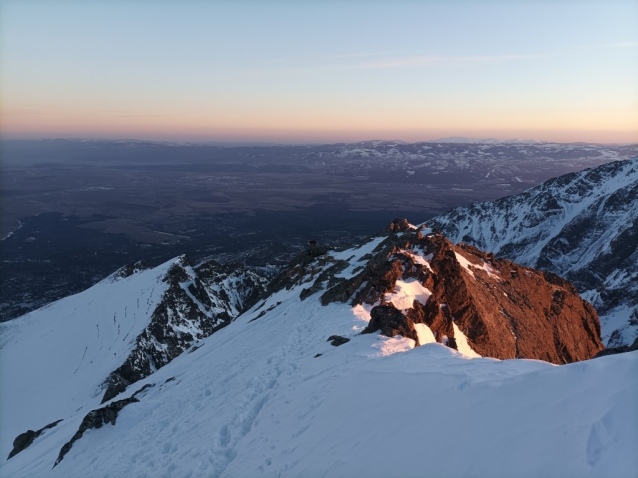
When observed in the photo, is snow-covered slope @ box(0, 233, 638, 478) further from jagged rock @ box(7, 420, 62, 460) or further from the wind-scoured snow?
the wind-scoured snow

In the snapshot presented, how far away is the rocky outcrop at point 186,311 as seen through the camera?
62406 mm

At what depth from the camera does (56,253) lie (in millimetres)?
194375

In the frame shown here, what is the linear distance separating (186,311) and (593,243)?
569ft

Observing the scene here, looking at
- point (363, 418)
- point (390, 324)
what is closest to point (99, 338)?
point (390, 324)

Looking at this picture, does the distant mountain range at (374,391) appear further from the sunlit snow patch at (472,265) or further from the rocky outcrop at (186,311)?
the rocky outcrop at (186,311)

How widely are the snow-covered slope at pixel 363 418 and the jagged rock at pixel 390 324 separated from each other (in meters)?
0.94

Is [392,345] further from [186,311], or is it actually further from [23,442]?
[186,311]

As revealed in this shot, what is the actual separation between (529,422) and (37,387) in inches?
2914

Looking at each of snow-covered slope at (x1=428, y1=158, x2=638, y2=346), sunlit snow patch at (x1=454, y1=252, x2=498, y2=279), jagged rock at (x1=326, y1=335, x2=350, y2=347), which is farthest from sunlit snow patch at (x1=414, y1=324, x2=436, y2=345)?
Result: snow-covered slope at (x1=428, y1=158, x2=638, y2=346)

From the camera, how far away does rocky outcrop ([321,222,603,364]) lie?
2702 cm

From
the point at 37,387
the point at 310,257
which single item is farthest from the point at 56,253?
the point at 310,257

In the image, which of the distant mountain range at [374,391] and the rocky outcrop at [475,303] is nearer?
the distant mountain range at [374,391]

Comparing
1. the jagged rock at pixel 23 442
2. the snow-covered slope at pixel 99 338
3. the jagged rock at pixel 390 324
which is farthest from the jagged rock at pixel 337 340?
the snow-covered slope at pixel 99 338

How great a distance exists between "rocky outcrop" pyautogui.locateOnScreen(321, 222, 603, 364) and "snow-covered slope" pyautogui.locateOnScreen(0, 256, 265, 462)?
30326 millimetres
